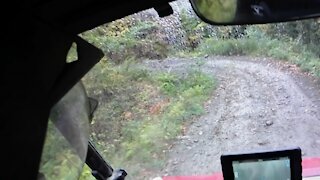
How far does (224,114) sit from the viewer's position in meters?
1.94

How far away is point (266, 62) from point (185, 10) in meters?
0.46

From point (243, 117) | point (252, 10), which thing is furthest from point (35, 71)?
point (243, 117)

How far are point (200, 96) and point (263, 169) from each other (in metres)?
0.46

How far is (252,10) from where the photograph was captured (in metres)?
0.93

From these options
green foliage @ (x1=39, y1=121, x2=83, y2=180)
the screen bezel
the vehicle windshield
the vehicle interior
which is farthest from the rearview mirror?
the vehicle windshield

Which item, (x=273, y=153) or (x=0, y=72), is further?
(x=273, y=153)

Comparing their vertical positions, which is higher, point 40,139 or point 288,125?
point 40,139

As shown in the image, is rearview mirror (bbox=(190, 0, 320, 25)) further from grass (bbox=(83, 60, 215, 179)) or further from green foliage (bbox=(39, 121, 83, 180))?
grass (bbox=(83, 60, 215, 179))

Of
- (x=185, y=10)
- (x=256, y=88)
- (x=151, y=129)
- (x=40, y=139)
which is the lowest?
(x=151, y=129)

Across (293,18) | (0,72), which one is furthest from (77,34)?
(293,18)

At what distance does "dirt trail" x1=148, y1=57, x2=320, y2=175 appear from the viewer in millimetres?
1924

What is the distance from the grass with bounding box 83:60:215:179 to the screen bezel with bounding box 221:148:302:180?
40cm

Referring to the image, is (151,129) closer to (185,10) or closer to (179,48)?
(179,48)

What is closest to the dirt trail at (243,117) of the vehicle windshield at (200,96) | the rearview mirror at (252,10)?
the vehicle windshield at (200,96)
